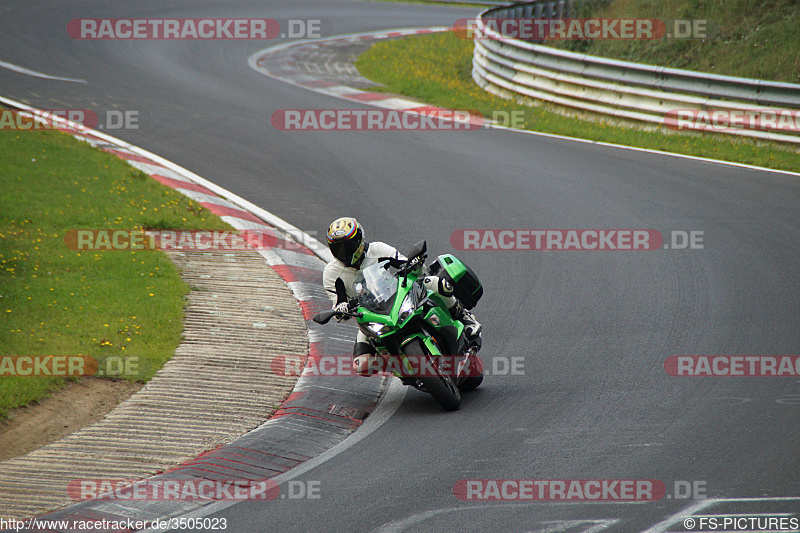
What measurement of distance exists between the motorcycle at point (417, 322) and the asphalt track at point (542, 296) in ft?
1.10

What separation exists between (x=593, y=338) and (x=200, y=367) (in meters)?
4.01

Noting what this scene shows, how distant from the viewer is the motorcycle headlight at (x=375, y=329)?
7.20 metres

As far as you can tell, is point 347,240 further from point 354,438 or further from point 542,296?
point 542,296

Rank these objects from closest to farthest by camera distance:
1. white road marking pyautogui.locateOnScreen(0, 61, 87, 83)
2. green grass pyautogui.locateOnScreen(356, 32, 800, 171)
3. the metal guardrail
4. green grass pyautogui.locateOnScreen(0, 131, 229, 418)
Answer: green grass pyautogui.locateOnScreen(0, 131, 229, 418) → the metal guardrail → green grass pyautogui.locateOnScreen(356, 32, 800, 171) → white road marking pyautogui.locateOnScreen(0, 61, 87, 83)

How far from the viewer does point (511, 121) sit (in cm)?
1873

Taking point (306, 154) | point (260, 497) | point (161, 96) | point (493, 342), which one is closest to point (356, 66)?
point (161, 96)

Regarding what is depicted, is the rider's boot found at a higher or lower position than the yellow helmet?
lower

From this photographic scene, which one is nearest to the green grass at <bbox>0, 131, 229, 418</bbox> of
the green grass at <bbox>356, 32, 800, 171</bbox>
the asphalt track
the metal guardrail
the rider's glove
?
the asphalt track

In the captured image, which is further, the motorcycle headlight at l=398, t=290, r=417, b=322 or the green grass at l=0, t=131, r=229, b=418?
the green grass at l=0, t=131, r=229, b=418

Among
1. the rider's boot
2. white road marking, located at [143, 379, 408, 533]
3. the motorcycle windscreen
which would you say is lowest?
white road marking, located at [143, 379, 408, 533]

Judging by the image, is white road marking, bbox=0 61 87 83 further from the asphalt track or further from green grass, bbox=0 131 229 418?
green grass, bbox=0 131 229 418

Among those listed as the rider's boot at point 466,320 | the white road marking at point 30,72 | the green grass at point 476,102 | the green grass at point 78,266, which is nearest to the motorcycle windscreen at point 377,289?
the rider's boot at point 466,320

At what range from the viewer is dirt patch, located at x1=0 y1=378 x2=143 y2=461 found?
Result: 7.02 metres

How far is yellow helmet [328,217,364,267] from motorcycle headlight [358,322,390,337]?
66 centimetres
